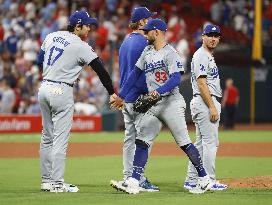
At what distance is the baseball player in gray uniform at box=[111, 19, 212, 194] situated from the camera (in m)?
9.67

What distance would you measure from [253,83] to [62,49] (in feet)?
59.0

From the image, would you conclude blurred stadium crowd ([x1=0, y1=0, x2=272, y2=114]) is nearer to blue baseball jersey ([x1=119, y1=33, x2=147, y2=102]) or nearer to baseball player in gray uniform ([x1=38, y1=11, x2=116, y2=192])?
blue baseball jersey ([x1=119, y1=33, x2=147, y2=102])

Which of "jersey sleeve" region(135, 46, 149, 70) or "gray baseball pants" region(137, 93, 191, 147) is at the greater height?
"jersey sleeve" region(135, 46, 149, 70)

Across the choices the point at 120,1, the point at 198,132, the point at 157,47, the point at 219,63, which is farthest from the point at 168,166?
the point at 120,1

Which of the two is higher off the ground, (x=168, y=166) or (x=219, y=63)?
(x=219, y=63)

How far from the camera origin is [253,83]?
27344mm

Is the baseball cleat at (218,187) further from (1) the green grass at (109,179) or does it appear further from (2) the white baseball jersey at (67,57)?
(2) the white baseball jersey at (67,57)

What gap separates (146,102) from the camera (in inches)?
380

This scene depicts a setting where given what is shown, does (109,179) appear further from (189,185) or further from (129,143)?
(189,185)

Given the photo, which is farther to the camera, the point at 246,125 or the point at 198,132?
the point at 246,125

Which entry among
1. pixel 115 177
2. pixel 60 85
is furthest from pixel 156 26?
pixel 115 177

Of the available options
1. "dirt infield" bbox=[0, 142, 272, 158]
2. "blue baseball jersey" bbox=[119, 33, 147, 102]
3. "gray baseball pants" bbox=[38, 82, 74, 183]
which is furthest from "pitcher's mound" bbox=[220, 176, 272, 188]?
"dirt infield" bbox=[0, 142, 272, 158]

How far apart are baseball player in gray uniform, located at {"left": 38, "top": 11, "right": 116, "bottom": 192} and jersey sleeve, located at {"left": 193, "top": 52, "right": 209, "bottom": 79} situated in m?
1.15

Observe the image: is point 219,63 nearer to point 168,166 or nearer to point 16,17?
point 16,17
